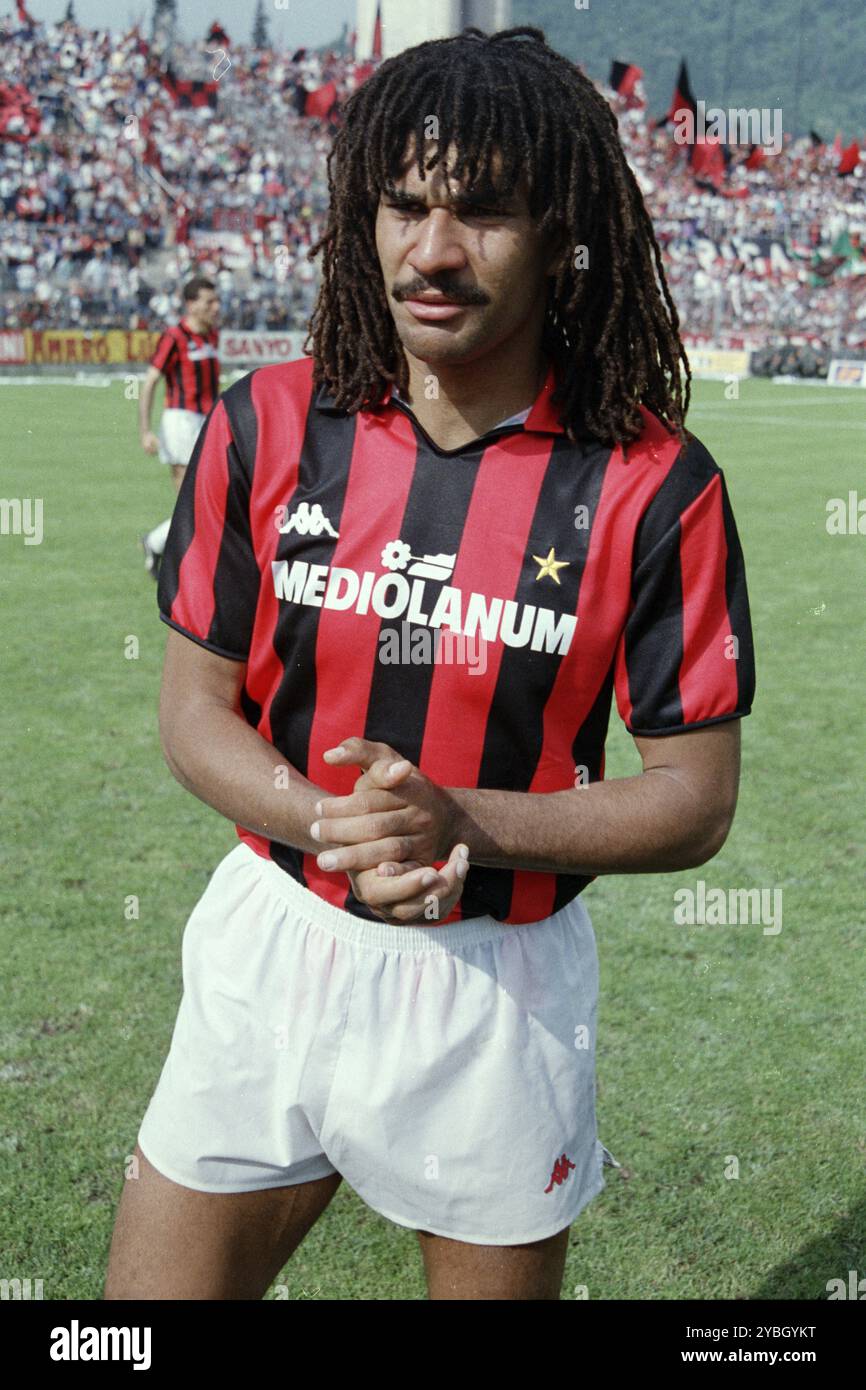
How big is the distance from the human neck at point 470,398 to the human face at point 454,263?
0.06 meters

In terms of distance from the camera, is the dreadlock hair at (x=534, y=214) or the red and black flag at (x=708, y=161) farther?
the red and black flag at (x=708, y=161)

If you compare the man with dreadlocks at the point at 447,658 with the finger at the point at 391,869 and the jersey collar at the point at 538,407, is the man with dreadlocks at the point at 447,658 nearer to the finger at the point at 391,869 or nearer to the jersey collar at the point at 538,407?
the jersey collar at the point at 538,407

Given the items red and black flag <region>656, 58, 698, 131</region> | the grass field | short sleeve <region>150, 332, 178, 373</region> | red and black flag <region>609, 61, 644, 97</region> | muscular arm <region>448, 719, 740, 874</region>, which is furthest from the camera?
red and black flag <region>609, 61, 644, 97</region>

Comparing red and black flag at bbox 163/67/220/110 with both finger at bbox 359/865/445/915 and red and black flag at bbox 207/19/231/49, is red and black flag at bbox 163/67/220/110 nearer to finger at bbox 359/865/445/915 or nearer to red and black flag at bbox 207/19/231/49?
red and black flag at bbox 207/19/231/49

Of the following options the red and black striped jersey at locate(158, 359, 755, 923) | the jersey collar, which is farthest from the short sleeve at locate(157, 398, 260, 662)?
the jersey collar

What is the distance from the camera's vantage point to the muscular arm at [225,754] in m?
1.95

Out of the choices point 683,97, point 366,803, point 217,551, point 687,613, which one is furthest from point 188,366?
point 683,97

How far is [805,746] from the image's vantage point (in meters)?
7.07

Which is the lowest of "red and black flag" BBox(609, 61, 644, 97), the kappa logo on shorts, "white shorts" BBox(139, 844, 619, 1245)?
the kappa logo on shorts

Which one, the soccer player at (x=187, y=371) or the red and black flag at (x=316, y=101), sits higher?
the red and black flag at (x=316, y=101)

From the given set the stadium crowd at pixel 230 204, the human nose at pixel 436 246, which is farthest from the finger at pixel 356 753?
the stadium crowd at pixel 230 204

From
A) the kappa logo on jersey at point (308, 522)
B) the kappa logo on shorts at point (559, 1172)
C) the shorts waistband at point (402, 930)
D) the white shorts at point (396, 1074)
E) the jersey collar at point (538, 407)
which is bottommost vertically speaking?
the kappa logo on shorts at point (559, 1172)

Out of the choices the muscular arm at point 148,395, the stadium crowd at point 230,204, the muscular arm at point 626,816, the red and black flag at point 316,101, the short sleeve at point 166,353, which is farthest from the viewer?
the red and black flag at point 316,101

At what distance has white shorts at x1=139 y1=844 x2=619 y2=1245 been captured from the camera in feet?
6.66
